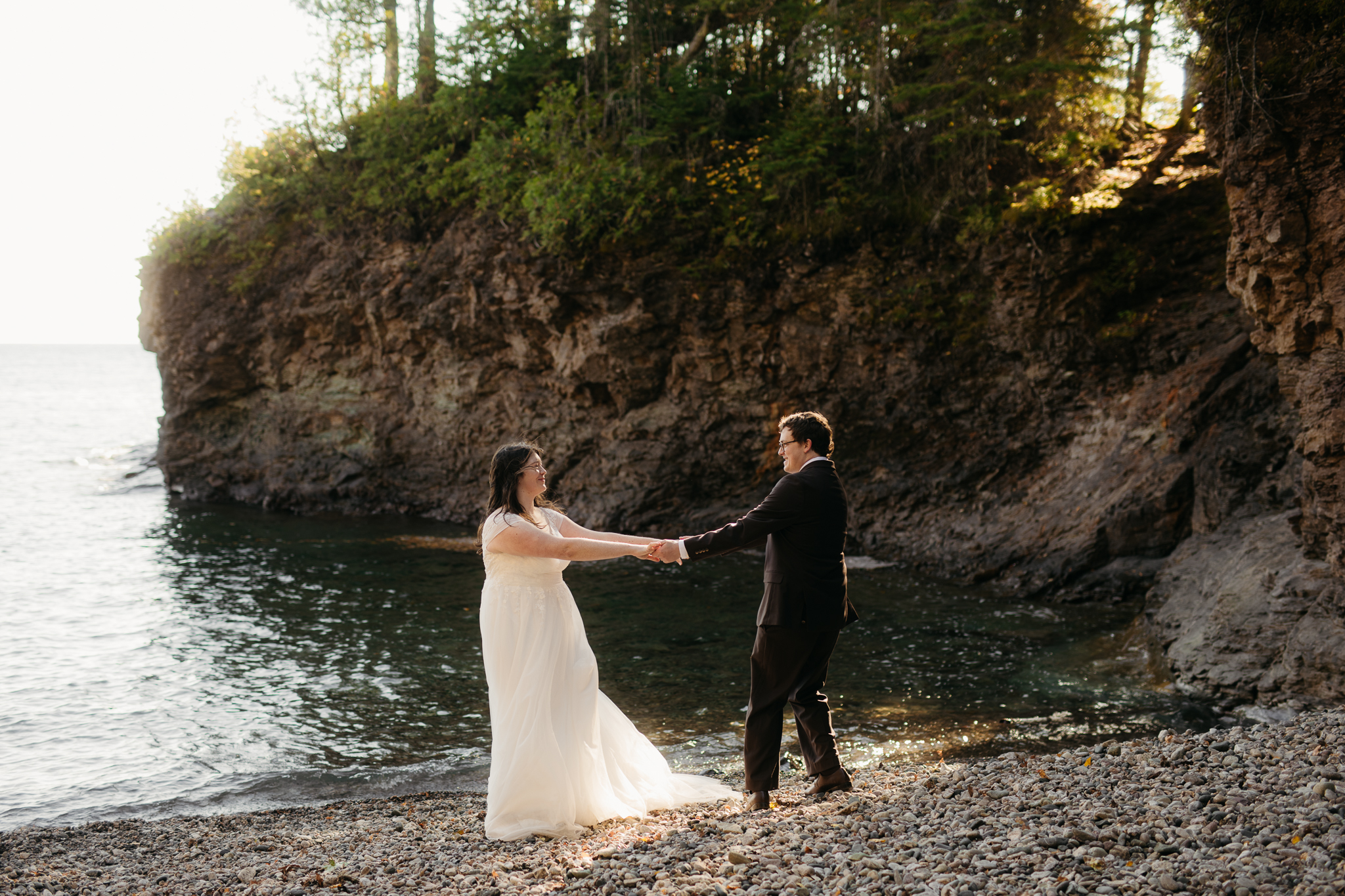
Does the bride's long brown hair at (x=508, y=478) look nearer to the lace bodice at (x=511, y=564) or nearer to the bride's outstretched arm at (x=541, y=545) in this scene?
the lace bodice at (x=511, y=564)

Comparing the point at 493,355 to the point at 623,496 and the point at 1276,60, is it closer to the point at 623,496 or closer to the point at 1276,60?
the point at 623,496

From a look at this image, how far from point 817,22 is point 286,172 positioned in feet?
56.6

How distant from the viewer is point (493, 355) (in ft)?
75.4

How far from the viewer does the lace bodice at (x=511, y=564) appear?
580 centimetres

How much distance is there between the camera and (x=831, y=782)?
585 centimetres

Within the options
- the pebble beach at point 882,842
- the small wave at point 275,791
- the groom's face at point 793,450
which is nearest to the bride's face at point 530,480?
the groom's face at point 793,450

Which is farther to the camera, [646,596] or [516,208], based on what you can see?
[516,208]

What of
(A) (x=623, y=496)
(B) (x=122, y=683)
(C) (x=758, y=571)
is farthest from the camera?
(A) (x=623, y=496)

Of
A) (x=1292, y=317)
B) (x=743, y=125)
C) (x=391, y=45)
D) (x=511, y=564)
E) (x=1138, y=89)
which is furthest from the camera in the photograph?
(x=391, y=45)

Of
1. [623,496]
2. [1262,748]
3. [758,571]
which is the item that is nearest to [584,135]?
[623,496]

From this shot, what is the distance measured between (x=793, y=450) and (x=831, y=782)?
225 centimetres

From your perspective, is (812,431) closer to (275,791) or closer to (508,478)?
(508,478)

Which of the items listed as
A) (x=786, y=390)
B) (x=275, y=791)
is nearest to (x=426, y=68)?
(x=786, y=390)

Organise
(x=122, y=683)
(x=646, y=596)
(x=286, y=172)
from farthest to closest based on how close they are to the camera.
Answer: (x=286, y=172) < (x=646, y=596) < (x=122, y=683)
